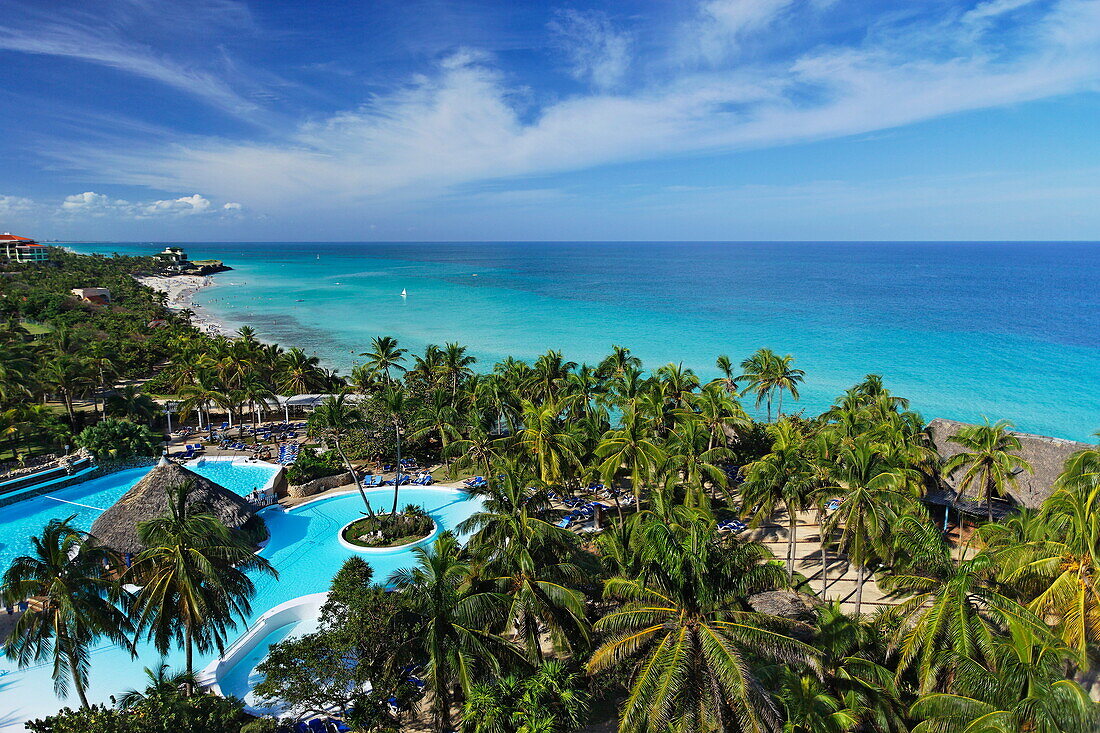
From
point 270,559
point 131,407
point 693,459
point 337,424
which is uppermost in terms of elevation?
point 693,459

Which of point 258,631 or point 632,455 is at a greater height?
point 632,455

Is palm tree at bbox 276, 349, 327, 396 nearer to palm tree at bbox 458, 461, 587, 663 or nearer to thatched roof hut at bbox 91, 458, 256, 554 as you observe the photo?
thatched roof hut at bbox 91, 458, 256, 554

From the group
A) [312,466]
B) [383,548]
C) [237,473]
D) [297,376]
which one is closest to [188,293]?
[297,376]

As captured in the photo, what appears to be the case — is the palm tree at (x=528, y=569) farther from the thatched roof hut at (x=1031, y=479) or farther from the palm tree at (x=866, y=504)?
the thatched roof hut at (x=1031, y=479)

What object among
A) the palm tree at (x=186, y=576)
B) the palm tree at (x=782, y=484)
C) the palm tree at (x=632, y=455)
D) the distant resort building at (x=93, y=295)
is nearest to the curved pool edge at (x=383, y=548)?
the palm tree at (x=632, y=455)

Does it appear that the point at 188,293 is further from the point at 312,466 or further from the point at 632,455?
the point at 632,455

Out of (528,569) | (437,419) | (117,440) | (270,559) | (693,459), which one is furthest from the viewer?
(117,440)

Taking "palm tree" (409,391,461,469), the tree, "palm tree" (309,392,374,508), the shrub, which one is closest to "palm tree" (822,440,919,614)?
the tree
